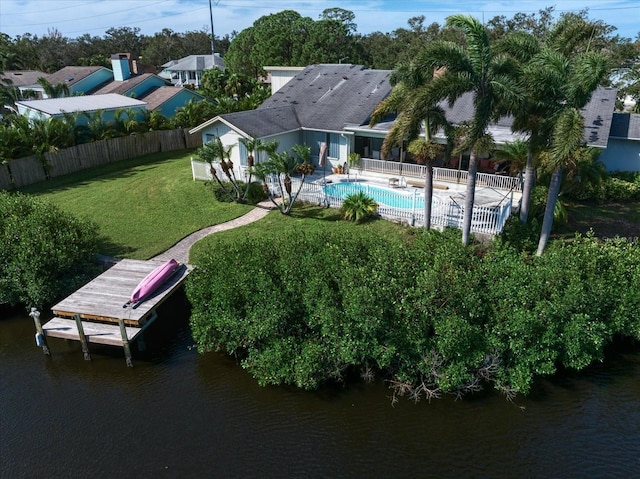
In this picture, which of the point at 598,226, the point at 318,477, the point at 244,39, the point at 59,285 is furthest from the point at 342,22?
the point at 318,477

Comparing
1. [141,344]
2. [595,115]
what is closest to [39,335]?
[141,344]

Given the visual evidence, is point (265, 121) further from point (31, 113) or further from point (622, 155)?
point (31, 113)

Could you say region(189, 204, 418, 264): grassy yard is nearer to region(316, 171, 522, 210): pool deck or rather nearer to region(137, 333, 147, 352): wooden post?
region(316, 171, 522, 210): pool deck

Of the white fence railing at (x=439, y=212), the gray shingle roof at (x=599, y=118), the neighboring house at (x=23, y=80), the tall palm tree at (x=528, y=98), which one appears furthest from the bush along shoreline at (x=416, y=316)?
the neighboring house at (x=23, y=80)

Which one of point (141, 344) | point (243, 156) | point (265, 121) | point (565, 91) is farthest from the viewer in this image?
point (265, 121)

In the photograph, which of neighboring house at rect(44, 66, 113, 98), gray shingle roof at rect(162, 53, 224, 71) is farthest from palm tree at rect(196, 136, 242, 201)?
gray shingle roof at rect(162, 53, 224, 71)

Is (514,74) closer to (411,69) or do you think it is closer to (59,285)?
(411,69)
